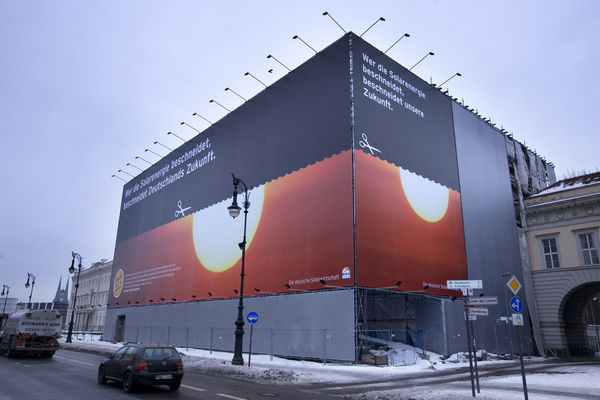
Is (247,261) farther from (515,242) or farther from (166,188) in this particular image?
(515,242)

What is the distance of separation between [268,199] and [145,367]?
1844cm

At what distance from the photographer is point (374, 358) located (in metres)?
21.8

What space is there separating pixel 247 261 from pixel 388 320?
1059 cm

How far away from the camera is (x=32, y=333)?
24.9 meters

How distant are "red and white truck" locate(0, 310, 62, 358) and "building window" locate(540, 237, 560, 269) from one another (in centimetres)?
3766

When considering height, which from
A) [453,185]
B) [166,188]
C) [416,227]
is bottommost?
[416,227]

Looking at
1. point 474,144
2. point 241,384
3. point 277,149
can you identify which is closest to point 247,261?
point 277,149

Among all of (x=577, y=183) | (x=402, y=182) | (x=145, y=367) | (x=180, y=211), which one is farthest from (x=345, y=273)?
(x=577, y=183)

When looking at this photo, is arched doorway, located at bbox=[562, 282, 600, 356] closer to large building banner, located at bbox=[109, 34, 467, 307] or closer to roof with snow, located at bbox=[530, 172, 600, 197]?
roof with snow, located at bbox=[530, 172, 600, 197]

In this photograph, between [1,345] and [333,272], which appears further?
[1,345]

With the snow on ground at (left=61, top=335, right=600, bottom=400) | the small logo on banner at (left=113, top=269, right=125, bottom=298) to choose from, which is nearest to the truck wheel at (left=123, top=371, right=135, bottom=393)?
the snow on ground at (left=61, top=335, right=600, bottom=400)

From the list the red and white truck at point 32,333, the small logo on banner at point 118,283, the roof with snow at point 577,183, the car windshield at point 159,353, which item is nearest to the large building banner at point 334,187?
the red and white truck at point 32,333

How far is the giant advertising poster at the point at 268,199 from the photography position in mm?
25469

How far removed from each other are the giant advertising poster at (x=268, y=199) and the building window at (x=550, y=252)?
22780 millimetres
